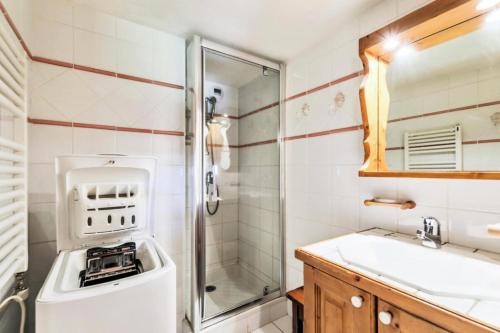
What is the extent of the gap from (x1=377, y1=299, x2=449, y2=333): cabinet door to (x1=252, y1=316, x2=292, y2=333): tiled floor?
1.20 metres

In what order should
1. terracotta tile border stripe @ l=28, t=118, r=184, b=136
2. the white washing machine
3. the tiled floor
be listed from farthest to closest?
the tiled floor
terracotta tile border stripe @ l=28, t=118, r=184, b=136
the white washing machine

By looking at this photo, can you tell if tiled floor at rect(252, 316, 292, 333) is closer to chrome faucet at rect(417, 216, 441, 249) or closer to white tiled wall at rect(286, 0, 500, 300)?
white tiled wall at rect(286, 0, 500, 300)

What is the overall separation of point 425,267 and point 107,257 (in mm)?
1399

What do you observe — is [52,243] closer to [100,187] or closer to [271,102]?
[100,187]

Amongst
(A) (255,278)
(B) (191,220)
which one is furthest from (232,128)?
(A) (255,278)

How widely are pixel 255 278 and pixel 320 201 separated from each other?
3.15 feet

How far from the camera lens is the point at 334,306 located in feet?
2.77

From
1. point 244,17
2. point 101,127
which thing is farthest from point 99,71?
point 244,17

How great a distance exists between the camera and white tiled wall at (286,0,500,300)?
3.22 feet

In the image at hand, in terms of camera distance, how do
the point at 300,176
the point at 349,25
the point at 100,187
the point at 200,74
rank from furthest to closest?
the point at 300,176 < the point at 200,74 < the point at 349,25 < the point at 100,187

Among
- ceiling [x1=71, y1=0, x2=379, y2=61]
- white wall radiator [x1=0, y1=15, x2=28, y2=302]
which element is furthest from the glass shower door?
white wall radiator [x1=0, y1=15, x2=28, y2=302]

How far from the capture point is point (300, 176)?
1792 millimetres

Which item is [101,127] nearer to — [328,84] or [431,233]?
[328,84]

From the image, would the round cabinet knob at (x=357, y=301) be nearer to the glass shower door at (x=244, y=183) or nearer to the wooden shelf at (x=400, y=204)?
the wooden shelf at (x=400, y=204)
